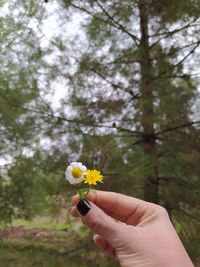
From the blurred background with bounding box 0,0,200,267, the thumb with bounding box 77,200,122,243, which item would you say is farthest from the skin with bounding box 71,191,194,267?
the blurred background with bounding box 0,0,200,267

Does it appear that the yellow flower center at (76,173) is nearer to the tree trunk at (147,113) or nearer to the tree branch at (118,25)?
the tree trunk at (147,113)

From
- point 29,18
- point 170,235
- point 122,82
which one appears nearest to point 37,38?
point 29,18

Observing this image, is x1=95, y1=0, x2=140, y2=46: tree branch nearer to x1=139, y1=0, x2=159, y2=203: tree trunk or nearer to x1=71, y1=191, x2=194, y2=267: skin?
x1=139, y1=0, x2=159, y2=203: tree trunk

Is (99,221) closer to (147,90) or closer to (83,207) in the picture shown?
(83,207)

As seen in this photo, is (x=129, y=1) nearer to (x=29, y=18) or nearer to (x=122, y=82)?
(x=122, y=82)

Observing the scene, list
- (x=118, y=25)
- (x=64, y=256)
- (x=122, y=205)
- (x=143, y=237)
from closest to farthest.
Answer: (x=143, y=237)
(x=122, y=205)
(x=64, y=256)
(x=118, y=25)

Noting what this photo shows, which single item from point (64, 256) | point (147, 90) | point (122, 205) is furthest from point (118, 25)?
point (122, 205)
